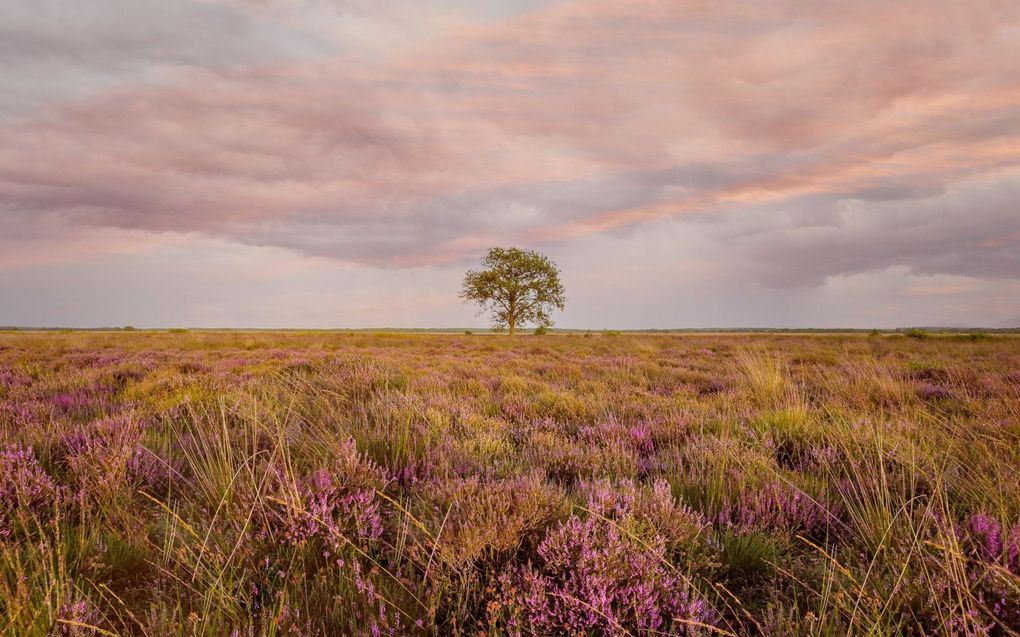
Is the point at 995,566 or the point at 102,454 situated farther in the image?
the point at 102,454

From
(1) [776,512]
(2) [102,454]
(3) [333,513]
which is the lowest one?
(1) [776,512]

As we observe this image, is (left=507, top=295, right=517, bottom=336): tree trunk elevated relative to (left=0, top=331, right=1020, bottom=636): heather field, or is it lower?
elevated

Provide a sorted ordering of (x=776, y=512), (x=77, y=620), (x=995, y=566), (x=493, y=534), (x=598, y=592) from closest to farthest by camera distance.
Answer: (x=77, y=620) → (x=995, y=566) → (x=598, y=592) → (x=493, y=534) → (x=776, y=512)

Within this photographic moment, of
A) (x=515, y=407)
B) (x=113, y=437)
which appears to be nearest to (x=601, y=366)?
(x=515, y=407)

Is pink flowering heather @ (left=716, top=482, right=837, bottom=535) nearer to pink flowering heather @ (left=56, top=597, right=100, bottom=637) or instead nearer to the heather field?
the heather field

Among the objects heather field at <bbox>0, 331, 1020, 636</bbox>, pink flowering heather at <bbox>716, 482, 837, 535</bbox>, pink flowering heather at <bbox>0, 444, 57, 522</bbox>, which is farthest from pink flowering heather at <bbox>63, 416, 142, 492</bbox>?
pink flowering heather at <bbox>716, 482, 837, 535</bbox>

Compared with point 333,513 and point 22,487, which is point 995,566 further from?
point 22,487

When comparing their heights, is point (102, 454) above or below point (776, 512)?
above

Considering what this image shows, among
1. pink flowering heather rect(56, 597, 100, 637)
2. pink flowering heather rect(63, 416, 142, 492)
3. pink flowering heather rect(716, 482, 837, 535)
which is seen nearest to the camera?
pink flowering heather rect(56, 597, 100, 637)

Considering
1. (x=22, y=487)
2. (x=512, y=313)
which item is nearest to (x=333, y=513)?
(x=22, y=487)

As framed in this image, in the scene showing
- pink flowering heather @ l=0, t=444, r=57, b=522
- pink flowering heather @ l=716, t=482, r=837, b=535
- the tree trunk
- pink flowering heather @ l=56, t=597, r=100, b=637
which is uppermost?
the tree trunk

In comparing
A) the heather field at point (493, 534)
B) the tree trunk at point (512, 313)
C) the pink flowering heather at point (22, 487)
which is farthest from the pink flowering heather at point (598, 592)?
the tree trunk at point (512, 313)

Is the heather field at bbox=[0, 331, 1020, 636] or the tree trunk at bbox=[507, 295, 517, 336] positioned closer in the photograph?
the heather field at bbox=[0, 331, 1020, 636]

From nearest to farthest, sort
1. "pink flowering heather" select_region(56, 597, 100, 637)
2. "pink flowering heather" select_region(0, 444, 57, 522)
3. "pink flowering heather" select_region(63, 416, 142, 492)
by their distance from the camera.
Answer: "pink flowering heather" select_region(56, 597, 100, 637)
"pink flowering heather" select_region(0, 444, 57, 522)
"pink flowering heather" select_region(63, 416, 142, 492)
